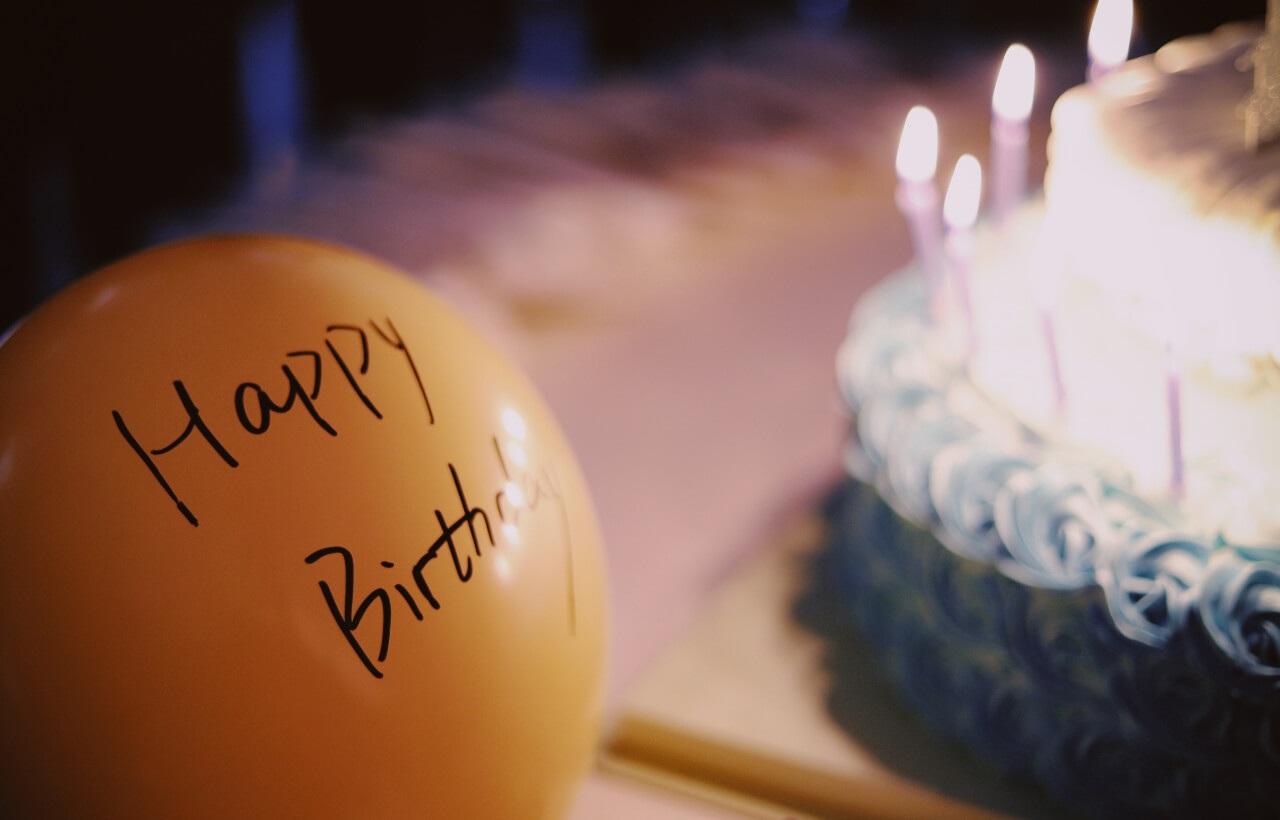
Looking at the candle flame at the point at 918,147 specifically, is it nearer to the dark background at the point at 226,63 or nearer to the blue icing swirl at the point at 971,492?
the blue icing swirl at the point at 971,492

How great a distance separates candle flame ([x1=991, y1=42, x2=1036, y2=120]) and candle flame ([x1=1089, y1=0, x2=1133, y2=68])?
14cm

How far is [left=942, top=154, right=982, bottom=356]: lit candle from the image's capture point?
770mm

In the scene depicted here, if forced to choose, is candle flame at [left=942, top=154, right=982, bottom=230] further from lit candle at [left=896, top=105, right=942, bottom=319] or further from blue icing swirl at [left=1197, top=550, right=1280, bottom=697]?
blue icing swirl at [left=1197, top=550, right=1280, bottom=697]

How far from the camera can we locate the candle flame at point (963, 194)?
764mm

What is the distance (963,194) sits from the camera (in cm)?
77

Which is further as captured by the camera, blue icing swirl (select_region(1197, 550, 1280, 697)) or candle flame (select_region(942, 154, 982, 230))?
candle flame (select_region(942, 154, 982, 230))

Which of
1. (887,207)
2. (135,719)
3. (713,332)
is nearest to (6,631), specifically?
(135,719)

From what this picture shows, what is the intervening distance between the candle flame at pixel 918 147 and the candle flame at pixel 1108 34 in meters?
0.23

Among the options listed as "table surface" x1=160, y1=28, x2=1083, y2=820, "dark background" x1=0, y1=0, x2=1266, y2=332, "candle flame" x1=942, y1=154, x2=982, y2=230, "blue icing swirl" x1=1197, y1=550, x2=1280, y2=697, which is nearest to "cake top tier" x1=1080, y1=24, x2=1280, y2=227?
"candle flame" x1=942, y1=154, x2=982, y2=230

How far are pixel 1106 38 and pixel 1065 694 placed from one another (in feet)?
1.77

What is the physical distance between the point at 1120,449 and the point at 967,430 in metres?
0.10

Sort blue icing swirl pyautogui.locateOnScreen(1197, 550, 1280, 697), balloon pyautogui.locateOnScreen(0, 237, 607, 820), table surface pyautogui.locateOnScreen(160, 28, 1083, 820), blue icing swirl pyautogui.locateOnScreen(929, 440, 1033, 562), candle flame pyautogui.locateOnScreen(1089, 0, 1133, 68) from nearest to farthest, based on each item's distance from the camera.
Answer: balloon pyautogui.locateOnScreen(0, 237, 607, 820) < blue icing swirl pyautogui.locateOnScreen(1197, 550, 1280, 697) < blue icing swirl pyautogui.locateOnScreen(929, 440, 1033, 562) < candle flame pyautogui.locateOnScreen(1089, 0, 1133, 68) < table surface pyautogui.locateOnScreen(160, 28, 1083, 820)

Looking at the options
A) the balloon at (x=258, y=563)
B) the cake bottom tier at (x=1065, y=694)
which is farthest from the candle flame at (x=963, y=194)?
the balloon at (x=258, y=563)

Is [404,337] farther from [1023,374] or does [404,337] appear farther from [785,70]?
[785,70]
